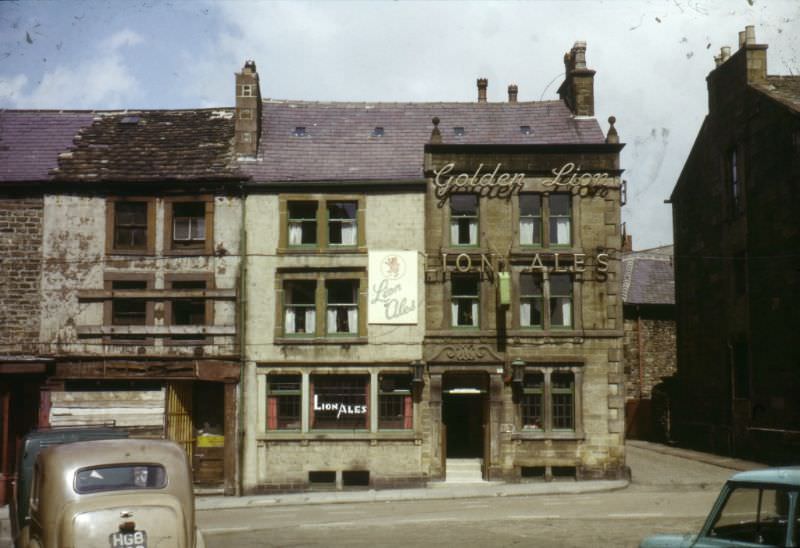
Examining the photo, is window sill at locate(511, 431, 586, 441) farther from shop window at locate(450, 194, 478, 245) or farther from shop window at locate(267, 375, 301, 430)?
shop window at locate(267, 375, 301, 430)

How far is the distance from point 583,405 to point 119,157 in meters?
17.2

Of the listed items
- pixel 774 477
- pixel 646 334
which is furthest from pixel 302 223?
pixel 646 334

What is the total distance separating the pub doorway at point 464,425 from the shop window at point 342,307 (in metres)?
3.51

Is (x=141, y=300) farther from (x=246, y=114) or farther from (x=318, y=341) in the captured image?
(x=246, y=114)

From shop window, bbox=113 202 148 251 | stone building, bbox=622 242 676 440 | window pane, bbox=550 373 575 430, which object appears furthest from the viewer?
stone building, bbox=622 242 676 440

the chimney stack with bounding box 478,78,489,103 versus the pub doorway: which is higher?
the chimney stack with bounding box 478,78,489,103

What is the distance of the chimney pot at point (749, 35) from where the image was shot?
114 feet

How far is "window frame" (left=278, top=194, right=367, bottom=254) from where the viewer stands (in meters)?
29.6

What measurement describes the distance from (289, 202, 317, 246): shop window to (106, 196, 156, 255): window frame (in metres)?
4.41

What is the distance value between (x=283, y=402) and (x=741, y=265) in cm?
1858

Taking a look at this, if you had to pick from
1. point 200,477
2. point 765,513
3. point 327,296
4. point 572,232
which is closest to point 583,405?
point 572,232

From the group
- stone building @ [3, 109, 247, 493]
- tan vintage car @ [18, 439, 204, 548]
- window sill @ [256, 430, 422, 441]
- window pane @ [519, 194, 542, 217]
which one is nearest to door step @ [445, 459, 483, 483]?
window sill @ [256, 430, 422, 441]

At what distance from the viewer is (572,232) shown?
97.5 ft

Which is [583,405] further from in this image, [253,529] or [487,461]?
[253,529]
